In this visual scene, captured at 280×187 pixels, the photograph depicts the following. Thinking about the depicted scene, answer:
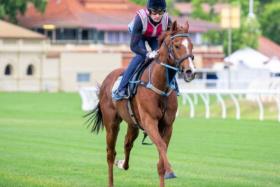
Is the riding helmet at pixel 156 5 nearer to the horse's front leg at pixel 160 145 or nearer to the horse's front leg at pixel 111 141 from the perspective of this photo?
the horse's front leg at pixel 160 145

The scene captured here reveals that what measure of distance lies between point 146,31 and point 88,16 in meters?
82.9

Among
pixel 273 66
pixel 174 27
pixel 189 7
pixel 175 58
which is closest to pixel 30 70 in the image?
pixel 273 66

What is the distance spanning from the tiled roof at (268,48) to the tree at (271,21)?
3451 millimetres

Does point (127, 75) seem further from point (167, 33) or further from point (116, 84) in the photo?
point (167, 33)

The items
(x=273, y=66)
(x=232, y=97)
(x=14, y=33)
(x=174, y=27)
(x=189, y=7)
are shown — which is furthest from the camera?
(x=189, y=7)

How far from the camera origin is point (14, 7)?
97812mm

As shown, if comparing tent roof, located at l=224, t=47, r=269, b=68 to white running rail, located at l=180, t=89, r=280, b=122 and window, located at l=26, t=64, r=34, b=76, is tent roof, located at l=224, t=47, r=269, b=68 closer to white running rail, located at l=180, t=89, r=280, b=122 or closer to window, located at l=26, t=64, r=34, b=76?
window, located at l=26, t=64, r=34, b=76

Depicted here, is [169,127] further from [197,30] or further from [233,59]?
[197,30]

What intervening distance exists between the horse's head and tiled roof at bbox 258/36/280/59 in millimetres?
88706

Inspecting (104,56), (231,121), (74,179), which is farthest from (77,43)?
(74,179)

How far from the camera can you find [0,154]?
69.1 feet

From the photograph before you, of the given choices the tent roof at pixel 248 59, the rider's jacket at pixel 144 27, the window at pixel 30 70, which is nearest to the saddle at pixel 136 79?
the rider's jacket at pixel 144 27

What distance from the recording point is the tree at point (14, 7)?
315 ft

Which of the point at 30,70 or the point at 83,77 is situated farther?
the point at 83,77
